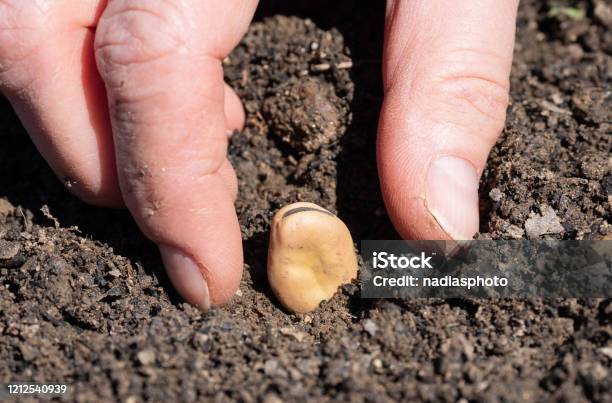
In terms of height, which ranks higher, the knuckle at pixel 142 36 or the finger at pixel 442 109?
the knuckle at pixel 142 36

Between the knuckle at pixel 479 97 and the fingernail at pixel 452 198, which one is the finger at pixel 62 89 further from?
the knuckle at pixel 479 97

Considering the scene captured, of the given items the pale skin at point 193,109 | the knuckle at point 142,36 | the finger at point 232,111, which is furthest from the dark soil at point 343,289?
the knuckle at point 142,36

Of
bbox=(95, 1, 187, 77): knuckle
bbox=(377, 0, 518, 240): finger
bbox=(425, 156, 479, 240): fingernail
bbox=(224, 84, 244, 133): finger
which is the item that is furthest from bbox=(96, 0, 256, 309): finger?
bbox=(425, 156, 479, 240): fingernail

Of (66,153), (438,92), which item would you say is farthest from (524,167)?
(66,153)

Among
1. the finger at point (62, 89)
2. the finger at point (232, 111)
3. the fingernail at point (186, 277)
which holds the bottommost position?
the fingernail at point (186, 277)

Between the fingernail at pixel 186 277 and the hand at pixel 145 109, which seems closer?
the hand at pixel 145 109

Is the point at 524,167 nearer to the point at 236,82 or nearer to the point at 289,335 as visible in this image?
the point at 289,335

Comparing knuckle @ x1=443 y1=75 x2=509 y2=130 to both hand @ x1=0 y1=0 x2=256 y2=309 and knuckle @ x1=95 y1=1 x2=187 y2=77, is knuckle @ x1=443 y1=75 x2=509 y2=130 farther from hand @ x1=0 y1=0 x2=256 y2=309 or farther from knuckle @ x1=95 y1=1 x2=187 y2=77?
knuckle @ x1=95 y1=1 x2=187 y2=77

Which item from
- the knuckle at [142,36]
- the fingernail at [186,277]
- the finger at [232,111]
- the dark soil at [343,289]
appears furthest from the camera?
the finger at [232,111]

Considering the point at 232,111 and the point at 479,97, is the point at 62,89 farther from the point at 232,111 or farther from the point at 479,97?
the point at 479,97
